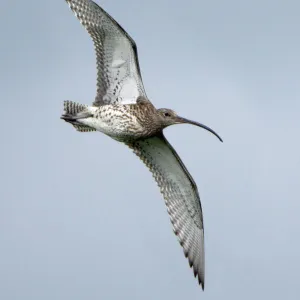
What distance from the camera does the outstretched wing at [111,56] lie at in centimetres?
2397

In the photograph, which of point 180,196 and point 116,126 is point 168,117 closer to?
point 116,126

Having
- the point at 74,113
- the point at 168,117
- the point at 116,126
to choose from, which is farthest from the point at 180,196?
the point at 74,113

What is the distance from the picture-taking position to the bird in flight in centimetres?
2416

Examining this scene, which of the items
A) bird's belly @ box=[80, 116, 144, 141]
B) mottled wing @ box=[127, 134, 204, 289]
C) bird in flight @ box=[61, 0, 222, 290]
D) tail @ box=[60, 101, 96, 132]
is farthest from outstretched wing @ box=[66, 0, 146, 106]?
mottled wing @ box=[127, 134, 204, 289]

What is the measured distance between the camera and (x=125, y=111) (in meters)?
24.5

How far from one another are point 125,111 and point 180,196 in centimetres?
311

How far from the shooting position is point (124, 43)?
78.8 ft

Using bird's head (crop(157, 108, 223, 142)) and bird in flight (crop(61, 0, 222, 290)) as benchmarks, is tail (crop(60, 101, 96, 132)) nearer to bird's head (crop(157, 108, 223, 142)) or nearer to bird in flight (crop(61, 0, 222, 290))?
bird in flight (crop(61, 0, 222, 290))

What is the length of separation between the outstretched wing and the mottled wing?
1528 mm

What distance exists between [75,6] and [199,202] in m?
5.73

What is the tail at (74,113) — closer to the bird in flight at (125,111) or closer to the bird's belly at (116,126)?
the bird in flight at (125,111)

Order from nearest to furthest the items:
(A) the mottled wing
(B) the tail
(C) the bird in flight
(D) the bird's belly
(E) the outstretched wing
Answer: (E) the outstretched wing, (C) the bird in flight, (D) the bird's belly, (B) the tail, (A) the mottled wing

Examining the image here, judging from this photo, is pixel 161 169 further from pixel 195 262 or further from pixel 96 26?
pixel 96 26

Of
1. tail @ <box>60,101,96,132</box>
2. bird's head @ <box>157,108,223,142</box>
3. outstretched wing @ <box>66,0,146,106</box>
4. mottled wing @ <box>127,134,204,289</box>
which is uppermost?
outstretched wing @ <box>66,0,146,106</box>
